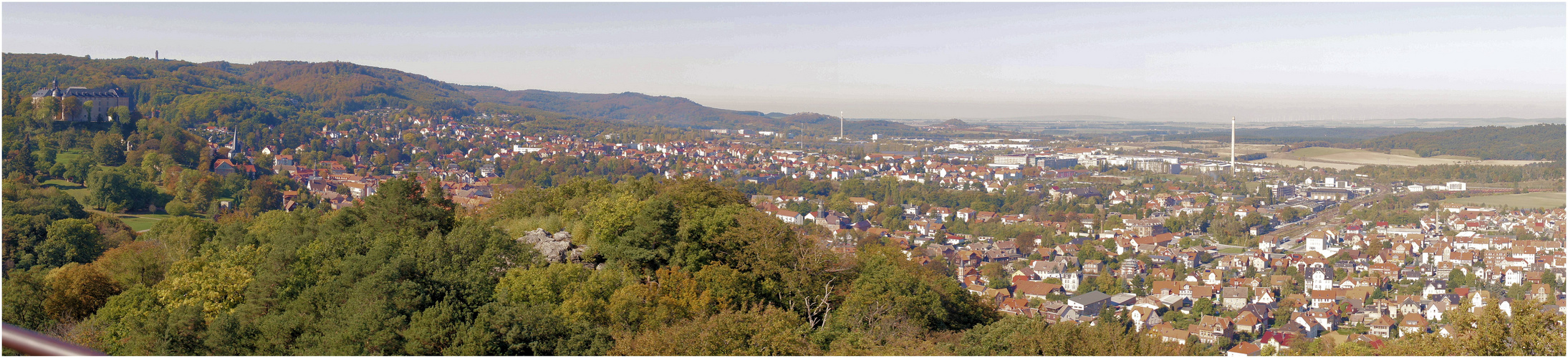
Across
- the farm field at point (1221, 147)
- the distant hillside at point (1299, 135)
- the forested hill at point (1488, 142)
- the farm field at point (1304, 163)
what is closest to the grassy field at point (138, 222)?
the forested hill at point (1488, 142)

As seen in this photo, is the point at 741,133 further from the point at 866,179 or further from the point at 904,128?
the point at 866,179

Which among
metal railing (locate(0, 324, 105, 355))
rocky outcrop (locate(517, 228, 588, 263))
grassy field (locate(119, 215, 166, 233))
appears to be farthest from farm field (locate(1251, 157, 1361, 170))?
metal railing (locate(0, 324, 105, 355))

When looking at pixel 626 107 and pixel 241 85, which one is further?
pixel 626 107

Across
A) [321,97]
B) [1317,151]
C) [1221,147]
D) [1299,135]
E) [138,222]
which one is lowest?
[138,222]

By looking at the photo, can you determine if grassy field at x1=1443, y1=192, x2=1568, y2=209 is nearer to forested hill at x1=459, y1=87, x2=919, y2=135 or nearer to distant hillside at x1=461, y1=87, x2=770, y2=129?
forested hill at x1=459, y1=87, x2=919, y2=135

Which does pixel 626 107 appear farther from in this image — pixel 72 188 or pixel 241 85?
pixel 72 188

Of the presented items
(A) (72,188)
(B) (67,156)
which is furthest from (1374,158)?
(B) (67,156)

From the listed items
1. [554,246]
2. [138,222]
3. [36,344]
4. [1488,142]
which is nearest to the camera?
[36,344]
